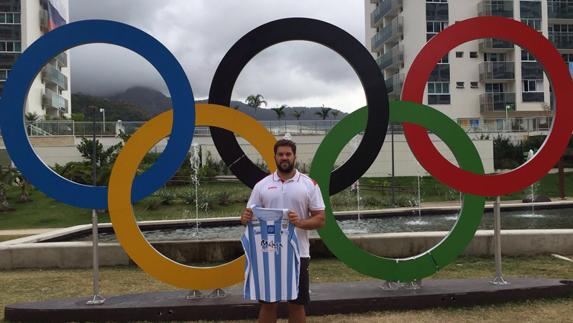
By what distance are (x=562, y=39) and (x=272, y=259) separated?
47.6 m

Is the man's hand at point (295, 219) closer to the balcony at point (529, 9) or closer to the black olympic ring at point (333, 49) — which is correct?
the black olympic ring at point (333, 49)

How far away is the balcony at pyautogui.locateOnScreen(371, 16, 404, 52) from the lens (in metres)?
45.8

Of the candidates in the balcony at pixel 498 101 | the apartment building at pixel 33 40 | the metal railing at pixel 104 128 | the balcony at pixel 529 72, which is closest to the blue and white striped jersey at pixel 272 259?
the metal railing at pixel 104 128

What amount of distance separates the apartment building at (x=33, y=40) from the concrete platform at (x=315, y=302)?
119 feet

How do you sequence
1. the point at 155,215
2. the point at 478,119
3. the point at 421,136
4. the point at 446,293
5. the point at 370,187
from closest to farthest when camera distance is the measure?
the point at 446,293 → the point at 421,136 → the point at 155,215 → the point at 370,187 → the point at 478,119

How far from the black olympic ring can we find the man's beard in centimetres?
192

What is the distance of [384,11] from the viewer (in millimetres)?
49188

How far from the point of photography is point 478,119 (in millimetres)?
43812

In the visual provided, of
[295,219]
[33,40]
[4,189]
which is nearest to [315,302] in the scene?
[295,219]

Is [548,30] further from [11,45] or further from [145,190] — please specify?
[145,190]

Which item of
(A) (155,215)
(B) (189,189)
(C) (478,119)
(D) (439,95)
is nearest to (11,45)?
(B) (189,189)

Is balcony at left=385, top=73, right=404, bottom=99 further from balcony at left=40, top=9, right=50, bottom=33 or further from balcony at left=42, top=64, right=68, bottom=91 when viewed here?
balcony at left=40, top=9, right=50, bottom=33

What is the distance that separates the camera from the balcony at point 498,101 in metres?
42.7

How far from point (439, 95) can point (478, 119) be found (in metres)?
3.97
